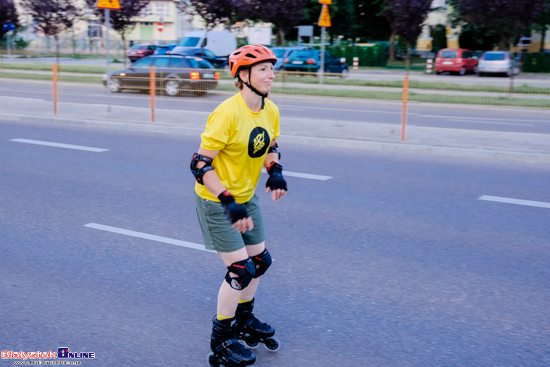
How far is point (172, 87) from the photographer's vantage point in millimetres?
14633

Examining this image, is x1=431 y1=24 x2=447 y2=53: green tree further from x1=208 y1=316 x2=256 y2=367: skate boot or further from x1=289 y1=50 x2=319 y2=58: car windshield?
x1=208 y1=316 x2=256 y2=367: skate boot

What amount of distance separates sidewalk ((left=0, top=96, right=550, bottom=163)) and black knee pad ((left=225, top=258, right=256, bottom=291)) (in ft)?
26.7

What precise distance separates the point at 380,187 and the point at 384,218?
5.23 ft

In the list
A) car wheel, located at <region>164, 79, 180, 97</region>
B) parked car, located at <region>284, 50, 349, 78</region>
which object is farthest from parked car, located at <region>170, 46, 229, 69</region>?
car wheel, located at <region>164, 79, 180, 97</region>

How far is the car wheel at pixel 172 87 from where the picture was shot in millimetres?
14570

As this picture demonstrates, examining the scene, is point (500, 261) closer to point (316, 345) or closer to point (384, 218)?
point (384, 218)

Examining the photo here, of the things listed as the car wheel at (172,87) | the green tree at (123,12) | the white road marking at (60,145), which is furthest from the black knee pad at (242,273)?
the green tree at (123,12)

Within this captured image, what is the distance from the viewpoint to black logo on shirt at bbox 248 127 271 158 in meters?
3.50

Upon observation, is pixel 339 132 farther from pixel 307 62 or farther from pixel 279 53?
pixel 279 53

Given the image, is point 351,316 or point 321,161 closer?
point 351,316

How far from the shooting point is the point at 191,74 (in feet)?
47.8

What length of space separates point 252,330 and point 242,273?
51cm

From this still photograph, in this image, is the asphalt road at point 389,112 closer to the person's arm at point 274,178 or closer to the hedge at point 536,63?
the person's arm at point 274,178

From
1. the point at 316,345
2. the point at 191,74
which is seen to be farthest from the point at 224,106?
the point at 191,74
